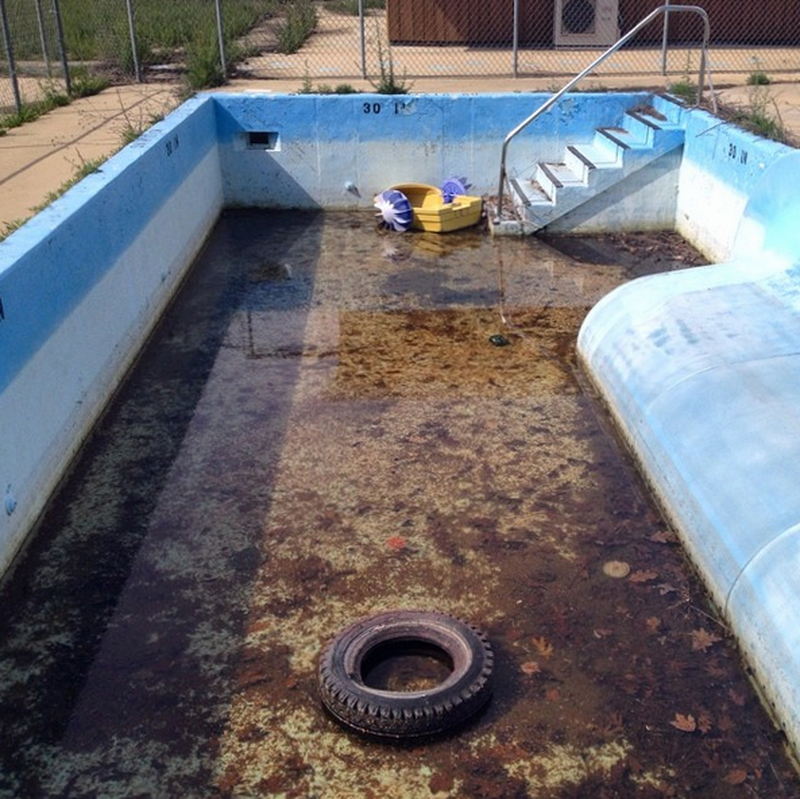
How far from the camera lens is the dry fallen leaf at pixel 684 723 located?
13.0 ft

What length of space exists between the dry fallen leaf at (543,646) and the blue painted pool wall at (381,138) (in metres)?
8.33

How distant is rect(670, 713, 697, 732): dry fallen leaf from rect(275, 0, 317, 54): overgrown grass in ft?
53.8

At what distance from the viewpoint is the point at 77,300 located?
20.3 feet

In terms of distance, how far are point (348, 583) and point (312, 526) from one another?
0.58 metres

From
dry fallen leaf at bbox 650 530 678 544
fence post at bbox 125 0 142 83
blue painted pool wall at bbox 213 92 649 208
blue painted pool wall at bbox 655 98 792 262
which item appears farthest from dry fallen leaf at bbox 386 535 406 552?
fence post at bbox 125 0 142 83

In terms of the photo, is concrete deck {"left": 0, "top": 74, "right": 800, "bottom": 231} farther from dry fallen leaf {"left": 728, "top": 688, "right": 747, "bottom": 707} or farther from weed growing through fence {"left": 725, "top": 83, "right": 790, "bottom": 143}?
dry fallen leaf {"left": 728, "top": 688, "right": 747, "bottom": 707}

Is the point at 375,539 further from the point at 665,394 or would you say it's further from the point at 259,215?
the point at 259,215

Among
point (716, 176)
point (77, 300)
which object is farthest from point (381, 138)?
point (77, 300)

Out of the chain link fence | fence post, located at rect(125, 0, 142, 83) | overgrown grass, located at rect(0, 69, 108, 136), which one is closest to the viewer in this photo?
overgrown grass, located at rect(0, 69, 108, 136)

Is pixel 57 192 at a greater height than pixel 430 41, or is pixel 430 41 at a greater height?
pixel 430 41

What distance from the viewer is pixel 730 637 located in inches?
175

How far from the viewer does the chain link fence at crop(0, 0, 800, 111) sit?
15.8m

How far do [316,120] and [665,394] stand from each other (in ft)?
23.7

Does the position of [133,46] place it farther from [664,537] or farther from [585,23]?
[664,537]
